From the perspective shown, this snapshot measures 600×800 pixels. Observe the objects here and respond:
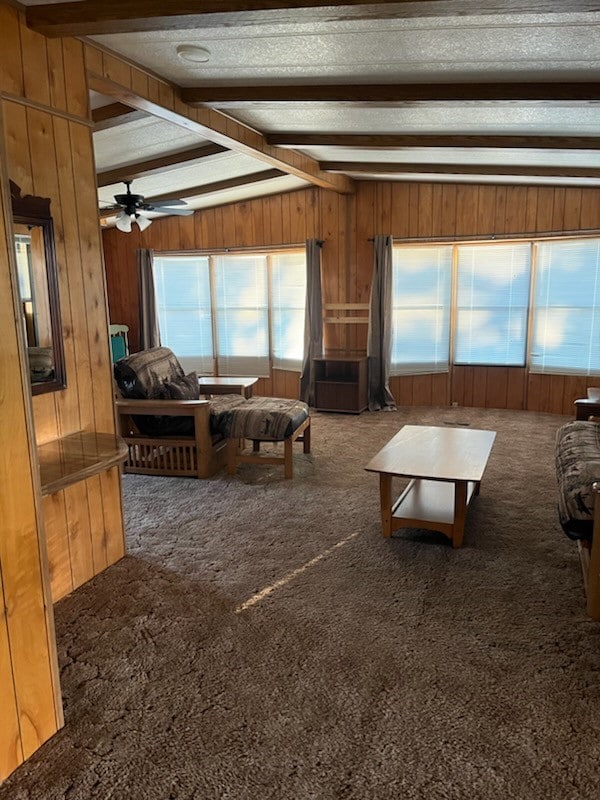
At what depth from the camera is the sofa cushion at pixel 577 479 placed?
8.43 feet

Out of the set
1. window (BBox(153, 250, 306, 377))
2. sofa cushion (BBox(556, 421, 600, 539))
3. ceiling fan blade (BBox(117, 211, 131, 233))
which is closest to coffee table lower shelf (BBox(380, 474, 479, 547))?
sofa cushion (BBox(556, 421, 600, 539))

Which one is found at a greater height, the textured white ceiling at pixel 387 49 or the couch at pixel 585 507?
the textured white ceiling at pixel 387 49

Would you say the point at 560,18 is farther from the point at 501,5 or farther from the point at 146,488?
the point at 146,488

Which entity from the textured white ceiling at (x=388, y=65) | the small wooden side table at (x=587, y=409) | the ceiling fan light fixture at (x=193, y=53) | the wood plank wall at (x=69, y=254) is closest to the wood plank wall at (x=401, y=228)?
the textured white ceiling at (x=388, y=65)

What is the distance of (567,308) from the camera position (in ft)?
20.0

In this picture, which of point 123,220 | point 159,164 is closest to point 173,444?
point 123,220

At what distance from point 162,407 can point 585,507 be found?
2943 millimetres

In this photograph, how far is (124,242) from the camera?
7.95m

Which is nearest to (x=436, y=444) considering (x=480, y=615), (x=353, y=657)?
(x=480, y=615)

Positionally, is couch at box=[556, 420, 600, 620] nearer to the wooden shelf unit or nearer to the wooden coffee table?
the wooden coffee table

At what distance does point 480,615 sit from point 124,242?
698 cm

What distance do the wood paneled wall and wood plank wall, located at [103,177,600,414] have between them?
14.4 ft

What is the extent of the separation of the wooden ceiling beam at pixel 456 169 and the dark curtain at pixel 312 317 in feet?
3.94

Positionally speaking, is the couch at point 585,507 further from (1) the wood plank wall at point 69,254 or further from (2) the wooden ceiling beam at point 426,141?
(1) the wood plank wall at point 69,254
